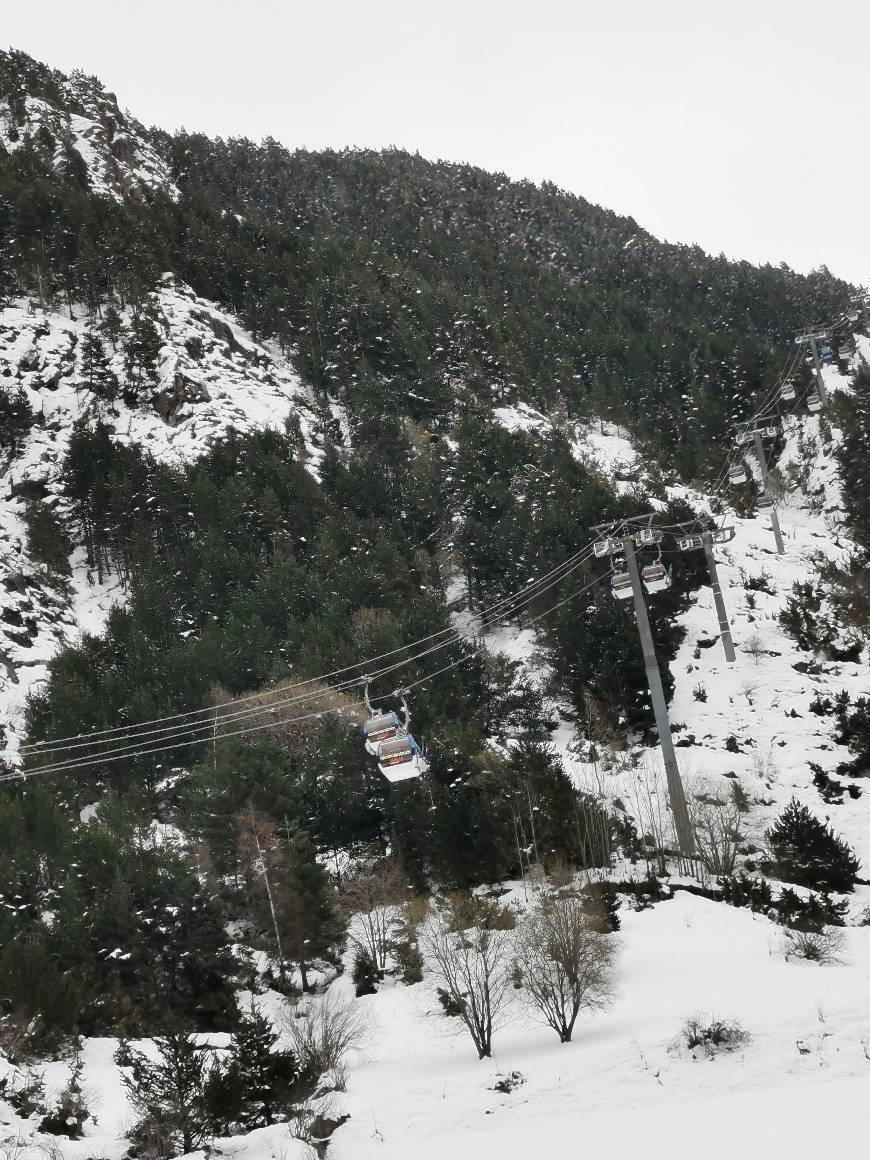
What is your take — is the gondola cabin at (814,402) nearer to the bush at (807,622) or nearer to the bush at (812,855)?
the bush at (807,622)

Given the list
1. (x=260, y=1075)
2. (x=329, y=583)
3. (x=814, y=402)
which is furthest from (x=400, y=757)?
(x=814, y=402)

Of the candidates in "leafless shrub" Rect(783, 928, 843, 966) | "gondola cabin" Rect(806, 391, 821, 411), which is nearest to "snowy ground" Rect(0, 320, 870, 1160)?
"leafless shrub" Rect(783, 928, 843, 966)

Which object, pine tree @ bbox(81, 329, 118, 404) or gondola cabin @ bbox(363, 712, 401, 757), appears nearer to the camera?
gondola cabin @ bbox(363, 712, 401, 757)

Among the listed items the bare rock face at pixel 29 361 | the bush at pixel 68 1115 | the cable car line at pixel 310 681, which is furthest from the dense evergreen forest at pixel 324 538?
the bush at pixel 68 1115

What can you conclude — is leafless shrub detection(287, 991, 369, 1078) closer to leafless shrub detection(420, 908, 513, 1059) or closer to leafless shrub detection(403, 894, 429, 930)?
leafless shrub detection(420, 908, 513, 1059)

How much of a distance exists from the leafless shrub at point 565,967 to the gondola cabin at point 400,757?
529 centimetres

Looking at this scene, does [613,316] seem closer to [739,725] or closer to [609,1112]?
[739,725]

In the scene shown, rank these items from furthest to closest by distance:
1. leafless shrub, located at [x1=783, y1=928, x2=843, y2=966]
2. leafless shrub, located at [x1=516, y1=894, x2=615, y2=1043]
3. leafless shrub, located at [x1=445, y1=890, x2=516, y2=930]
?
1. leafless shrub, located at [x1=445, y1=890, x2=516, y2=930]
2. leafless shrub, located at [x1=783, y1=928, x2=843, y2=966]
3. leafless shrub, located at [x1=516, y1=894, x2=615, y2=1043]

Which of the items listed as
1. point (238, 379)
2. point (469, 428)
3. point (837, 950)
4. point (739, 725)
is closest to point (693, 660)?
point (739, 725)

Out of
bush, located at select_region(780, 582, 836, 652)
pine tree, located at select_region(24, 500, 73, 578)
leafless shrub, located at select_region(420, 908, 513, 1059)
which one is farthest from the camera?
pine tree, located at select_region(24, 500, 73, 578)

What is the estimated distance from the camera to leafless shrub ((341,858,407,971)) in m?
29.3

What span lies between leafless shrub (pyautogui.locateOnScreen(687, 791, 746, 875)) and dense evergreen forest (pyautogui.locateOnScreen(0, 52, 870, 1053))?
3.05m

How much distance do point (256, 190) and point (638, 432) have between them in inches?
3444

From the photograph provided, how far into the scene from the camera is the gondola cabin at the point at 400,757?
17.0 metres
